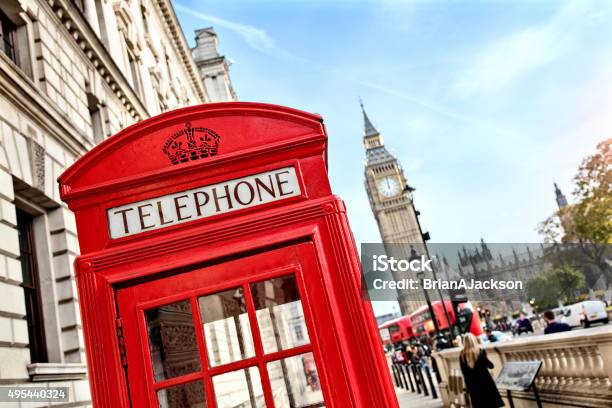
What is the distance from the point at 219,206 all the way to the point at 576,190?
36.9 meters

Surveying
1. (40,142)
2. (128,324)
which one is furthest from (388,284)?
(40,142)

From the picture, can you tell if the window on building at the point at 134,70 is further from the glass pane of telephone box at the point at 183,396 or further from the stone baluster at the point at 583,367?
the glass pane of telephone box at the point at 183,396

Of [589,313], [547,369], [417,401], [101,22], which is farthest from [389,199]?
[547,369]

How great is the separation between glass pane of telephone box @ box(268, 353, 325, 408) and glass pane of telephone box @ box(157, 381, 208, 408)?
0.32m

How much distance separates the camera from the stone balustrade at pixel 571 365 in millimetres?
5449

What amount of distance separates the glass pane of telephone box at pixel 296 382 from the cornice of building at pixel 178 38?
22.4 metres

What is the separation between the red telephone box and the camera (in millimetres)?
2486

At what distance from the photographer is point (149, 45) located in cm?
1984

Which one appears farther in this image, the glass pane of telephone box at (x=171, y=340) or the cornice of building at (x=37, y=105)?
the cornice of building at (x=37, y=105)

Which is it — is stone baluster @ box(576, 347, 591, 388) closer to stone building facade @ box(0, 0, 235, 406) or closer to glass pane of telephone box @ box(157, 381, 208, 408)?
glass pane of telephone box @ box(157, 381, 208, 408)

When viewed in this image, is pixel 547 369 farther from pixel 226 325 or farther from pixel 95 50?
pixel 95 50

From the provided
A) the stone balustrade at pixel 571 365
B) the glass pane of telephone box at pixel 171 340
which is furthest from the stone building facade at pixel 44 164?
the stone balustrade at pixel 571 365

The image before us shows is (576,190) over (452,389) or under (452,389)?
over

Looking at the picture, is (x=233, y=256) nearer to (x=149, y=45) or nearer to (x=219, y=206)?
(x=219, y=206)
